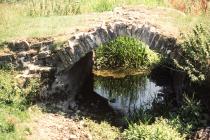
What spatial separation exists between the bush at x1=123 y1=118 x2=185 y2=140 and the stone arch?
2338mm

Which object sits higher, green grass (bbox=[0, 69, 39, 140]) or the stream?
green grass (bbox=[0, 69, 39, 140])

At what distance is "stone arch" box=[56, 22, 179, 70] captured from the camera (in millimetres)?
13984

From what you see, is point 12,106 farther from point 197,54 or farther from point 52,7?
point 52,7

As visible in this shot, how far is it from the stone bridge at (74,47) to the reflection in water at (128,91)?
2046 mm

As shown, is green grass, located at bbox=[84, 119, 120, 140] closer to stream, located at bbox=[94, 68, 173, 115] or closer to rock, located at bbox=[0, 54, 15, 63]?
stream, located at bbox=[94, 68, 173, 115]

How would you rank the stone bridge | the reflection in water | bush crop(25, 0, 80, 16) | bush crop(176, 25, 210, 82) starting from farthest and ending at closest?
1. bush crop(25, 0, 80, 16)
2. the reflection in water
3. the stone bridge
4. bush crop(176, 25, 210, 82)

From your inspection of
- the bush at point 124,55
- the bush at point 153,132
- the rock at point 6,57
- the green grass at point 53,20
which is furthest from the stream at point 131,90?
the rock at point 6,57

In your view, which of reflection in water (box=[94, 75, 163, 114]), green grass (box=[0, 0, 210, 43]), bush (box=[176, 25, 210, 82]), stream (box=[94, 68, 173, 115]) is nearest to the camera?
bush (box=[176, 25, 210, 82])

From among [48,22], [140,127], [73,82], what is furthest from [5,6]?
[140,127]

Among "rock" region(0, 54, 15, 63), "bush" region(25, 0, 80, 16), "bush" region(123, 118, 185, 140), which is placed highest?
"bush" region(25, 0, 80, 16)

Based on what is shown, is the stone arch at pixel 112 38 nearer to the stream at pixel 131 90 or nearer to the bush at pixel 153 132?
the stream at pixel 131 90

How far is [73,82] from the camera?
15.9 metres

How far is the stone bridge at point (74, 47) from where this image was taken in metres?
14.1

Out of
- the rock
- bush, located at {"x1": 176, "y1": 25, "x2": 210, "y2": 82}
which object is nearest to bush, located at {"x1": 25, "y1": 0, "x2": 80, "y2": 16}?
the rock
